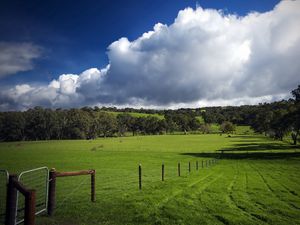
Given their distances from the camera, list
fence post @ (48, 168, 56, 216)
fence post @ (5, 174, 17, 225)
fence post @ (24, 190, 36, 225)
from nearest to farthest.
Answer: fence post @ (24, 190, 36, 225)
fence post @ (5, 174, 17, 225)
fence post @ (48, 168, 56, 216)

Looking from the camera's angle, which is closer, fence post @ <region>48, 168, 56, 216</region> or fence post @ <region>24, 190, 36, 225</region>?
fence post @ <region>24, 190, 36, 225</region>

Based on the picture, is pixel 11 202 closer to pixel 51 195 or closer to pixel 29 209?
pixel 29 209

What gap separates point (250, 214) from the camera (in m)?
12.6

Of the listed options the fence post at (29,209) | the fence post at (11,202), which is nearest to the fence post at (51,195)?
the fence post at (11,202)

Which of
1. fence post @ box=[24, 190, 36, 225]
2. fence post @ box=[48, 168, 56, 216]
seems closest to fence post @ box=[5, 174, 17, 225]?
fence post @ box=[24, 190, 36, 225]

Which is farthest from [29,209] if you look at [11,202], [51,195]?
[51,195]

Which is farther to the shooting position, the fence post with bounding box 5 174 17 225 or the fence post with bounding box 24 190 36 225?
the fence post with bounding box 5 174 17 225

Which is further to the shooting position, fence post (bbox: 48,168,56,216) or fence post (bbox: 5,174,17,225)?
fence post (bbox: 48,168,56,216)

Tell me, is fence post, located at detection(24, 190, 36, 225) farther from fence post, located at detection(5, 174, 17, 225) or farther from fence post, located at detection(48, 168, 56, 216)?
fence post, located at detection(48, 168, 56, 216)

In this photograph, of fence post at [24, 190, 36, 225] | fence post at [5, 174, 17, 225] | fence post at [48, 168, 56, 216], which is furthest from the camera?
fence post at [48, 168, 56, 216]

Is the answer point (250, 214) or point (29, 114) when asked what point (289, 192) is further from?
point (29, 114)

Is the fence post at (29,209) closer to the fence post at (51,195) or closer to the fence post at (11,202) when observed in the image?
the fence post at (11,202)

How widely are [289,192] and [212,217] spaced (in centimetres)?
1024

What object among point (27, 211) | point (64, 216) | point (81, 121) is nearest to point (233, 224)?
point (64, 216)
